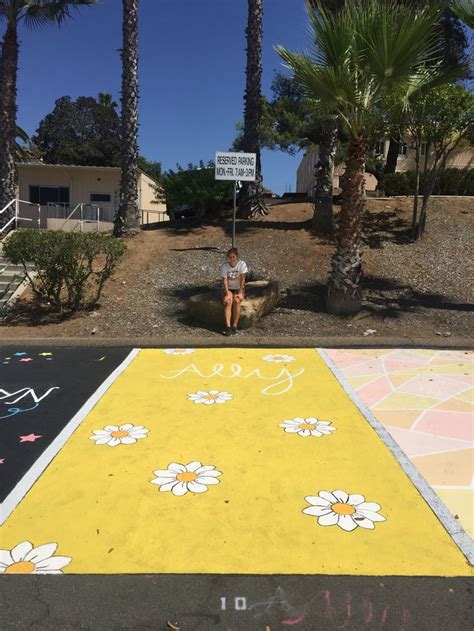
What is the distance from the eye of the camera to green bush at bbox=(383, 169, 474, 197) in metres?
19.0

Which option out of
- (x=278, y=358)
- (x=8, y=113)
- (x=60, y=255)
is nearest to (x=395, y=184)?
(x=8, y=113)

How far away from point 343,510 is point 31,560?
183 cm

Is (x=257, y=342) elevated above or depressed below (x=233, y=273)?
below

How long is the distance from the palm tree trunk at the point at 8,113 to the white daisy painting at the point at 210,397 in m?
12.0

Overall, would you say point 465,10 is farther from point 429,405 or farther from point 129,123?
point 129,123

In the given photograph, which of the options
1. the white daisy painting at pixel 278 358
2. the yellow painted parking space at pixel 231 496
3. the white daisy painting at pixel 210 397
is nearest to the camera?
the yellow painted parking space at pixel 231 496

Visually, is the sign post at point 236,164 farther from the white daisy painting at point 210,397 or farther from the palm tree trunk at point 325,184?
the palm tree trunk at point 325,184

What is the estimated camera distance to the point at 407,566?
2.68 meters

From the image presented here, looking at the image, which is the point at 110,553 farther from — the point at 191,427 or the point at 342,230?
the point at 342,230

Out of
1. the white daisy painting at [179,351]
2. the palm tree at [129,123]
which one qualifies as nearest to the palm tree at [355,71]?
the white daisy painting at [179,351]

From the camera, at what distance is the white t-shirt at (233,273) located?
8.21 meters

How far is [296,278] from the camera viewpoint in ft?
36.9

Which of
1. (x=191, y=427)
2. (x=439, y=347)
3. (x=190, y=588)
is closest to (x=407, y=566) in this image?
(x=190, y=588)

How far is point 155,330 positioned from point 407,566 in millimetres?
6399
